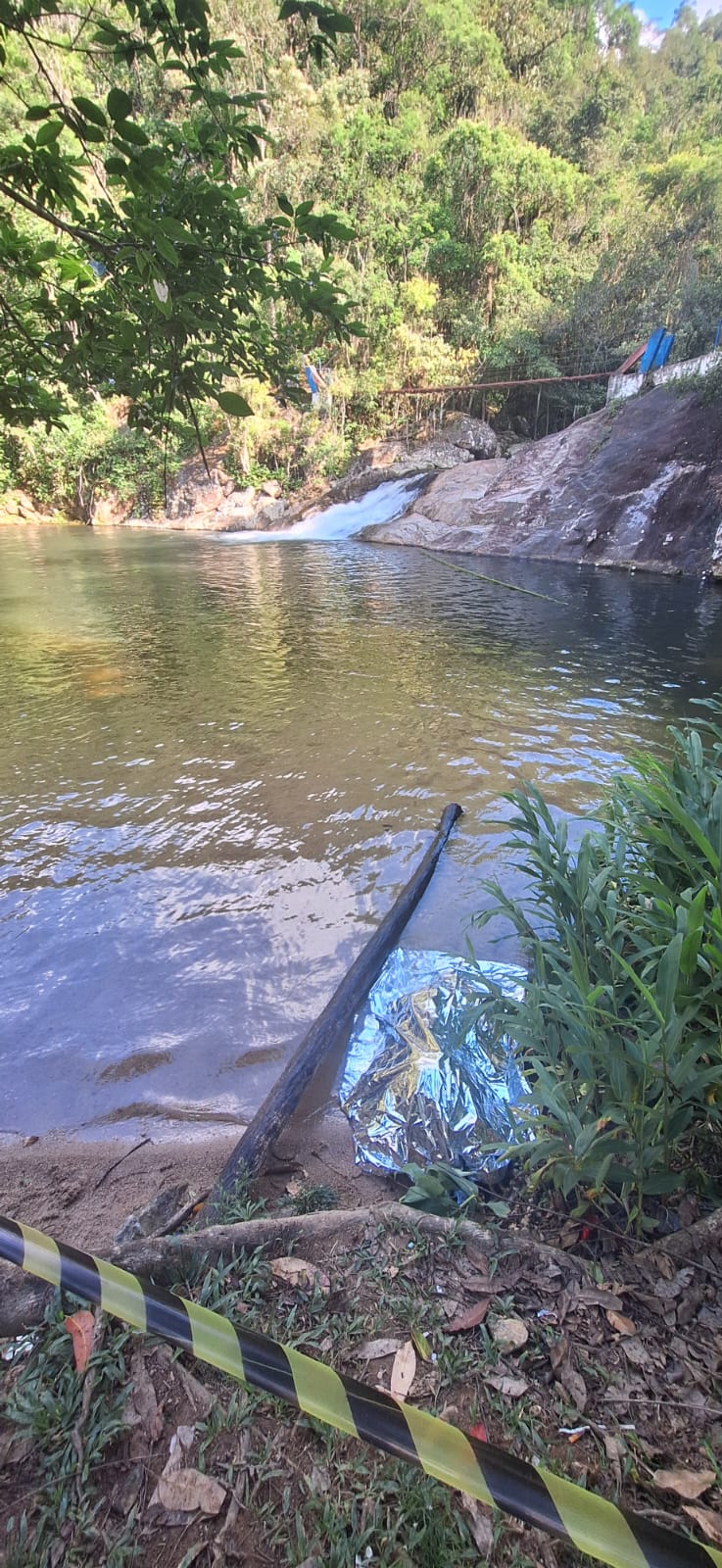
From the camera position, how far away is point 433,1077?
2480 mm

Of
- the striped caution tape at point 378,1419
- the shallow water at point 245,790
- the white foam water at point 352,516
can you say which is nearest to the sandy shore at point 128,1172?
the shallow water at point 245,790

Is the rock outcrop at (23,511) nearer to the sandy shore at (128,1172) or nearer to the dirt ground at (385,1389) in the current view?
the sandy shore at (128,1172)

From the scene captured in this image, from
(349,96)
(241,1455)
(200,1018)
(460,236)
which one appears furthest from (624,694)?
(349,96)

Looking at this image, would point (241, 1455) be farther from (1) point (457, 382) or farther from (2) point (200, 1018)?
(1) point (457, 382)

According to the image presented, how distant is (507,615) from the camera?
1145 centimetres

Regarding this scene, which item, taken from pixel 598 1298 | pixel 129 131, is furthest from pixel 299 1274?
pixel 129 131

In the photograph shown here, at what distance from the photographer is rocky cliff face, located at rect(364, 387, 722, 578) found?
15117 millimetres

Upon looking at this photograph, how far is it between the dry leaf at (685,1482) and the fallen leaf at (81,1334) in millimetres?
1097

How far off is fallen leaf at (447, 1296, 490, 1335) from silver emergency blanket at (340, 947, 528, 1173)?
454 mm

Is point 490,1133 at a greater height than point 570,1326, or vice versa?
point 570,1326

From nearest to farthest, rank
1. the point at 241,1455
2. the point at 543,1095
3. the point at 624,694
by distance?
1. the point at 241,1455
2. the point at 543,1095
3. the point at 624,694

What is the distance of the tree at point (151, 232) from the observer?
1843 mm

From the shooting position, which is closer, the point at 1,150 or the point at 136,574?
the point at 1,150

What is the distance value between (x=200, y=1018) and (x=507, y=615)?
9768 mm
